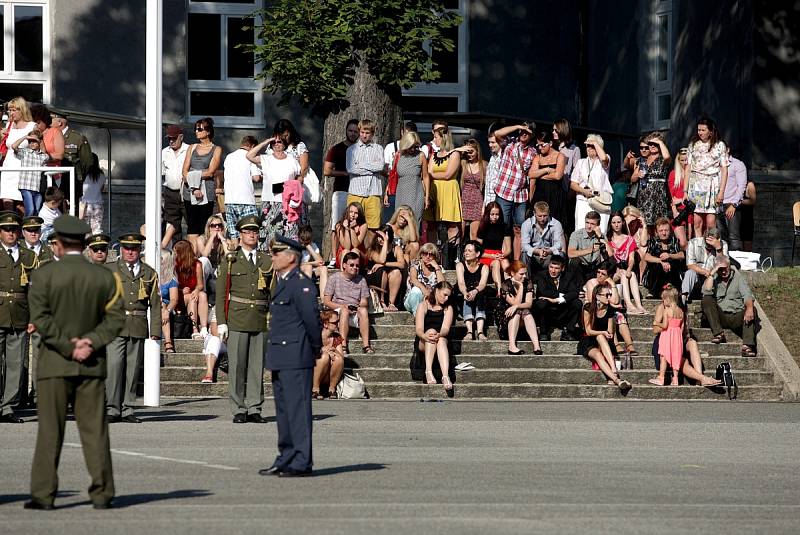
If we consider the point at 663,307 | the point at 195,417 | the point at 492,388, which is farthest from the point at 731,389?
the point at 195,417

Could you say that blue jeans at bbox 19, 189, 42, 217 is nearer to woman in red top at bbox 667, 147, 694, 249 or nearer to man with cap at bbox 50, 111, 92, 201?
man with cap at bbox 50, 111, 92, 201

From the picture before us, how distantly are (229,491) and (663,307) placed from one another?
10215 millimetres

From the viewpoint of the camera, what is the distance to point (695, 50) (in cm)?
3025

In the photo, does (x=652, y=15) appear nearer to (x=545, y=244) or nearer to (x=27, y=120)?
(x=545, y=244)

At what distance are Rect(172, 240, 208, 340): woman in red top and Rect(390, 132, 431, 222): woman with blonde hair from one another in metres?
3.02

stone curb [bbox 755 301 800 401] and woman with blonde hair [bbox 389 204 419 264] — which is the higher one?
woman with blonde hair [bbox 389 204 419 264]

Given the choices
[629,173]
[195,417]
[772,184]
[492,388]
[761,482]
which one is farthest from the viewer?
[772,184]

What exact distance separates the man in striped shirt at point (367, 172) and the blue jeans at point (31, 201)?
4099 millimetres

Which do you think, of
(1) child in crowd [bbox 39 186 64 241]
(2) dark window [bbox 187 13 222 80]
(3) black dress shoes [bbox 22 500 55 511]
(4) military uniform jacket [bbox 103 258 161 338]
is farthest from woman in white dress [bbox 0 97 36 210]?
(3) black dress shoes [bbox 22 500 55 511]

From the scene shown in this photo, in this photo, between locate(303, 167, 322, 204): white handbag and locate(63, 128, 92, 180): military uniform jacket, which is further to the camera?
locate(303, 167, 322, 204): white handbag

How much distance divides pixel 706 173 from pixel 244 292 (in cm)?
829

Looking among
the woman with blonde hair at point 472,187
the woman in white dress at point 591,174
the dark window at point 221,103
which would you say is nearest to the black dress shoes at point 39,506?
the woman with blonde hair at point 472,187

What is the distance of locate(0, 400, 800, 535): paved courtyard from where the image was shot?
10.5m

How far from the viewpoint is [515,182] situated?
2256cm
